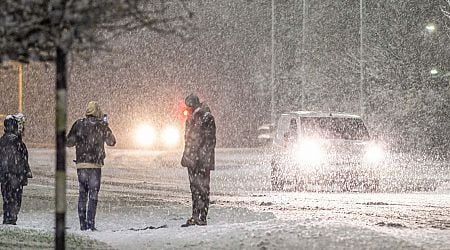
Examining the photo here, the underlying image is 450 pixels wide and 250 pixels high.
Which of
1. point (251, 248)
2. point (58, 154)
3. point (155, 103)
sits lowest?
point (251, 248)

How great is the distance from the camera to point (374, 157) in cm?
1894

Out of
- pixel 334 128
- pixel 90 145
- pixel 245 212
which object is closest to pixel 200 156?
pixel 90 145

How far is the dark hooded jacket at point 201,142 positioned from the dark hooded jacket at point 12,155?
7.29 ft

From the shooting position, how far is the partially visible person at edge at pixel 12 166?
12.7 meters

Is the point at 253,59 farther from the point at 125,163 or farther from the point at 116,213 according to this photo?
the point at 116,213

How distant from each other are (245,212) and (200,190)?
262 cm

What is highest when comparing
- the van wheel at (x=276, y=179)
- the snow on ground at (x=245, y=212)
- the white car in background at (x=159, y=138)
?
the white car in background at (x=159, y=138)

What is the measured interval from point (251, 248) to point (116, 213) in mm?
6039

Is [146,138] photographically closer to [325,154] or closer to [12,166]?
[325,154]

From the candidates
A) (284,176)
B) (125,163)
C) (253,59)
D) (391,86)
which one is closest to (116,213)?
(284,176)

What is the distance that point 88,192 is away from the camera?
1246cm

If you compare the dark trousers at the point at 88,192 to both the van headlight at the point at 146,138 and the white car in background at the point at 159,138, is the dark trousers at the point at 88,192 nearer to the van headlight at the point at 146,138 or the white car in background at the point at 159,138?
the white car in background at the point at 159,138

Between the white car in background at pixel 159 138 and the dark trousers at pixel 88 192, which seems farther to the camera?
the white car in background at pixel 159 138

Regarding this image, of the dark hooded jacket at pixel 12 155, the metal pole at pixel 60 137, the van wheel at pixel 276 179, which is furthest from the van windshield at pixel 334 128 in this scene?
the metal pole at pixel 60 137
